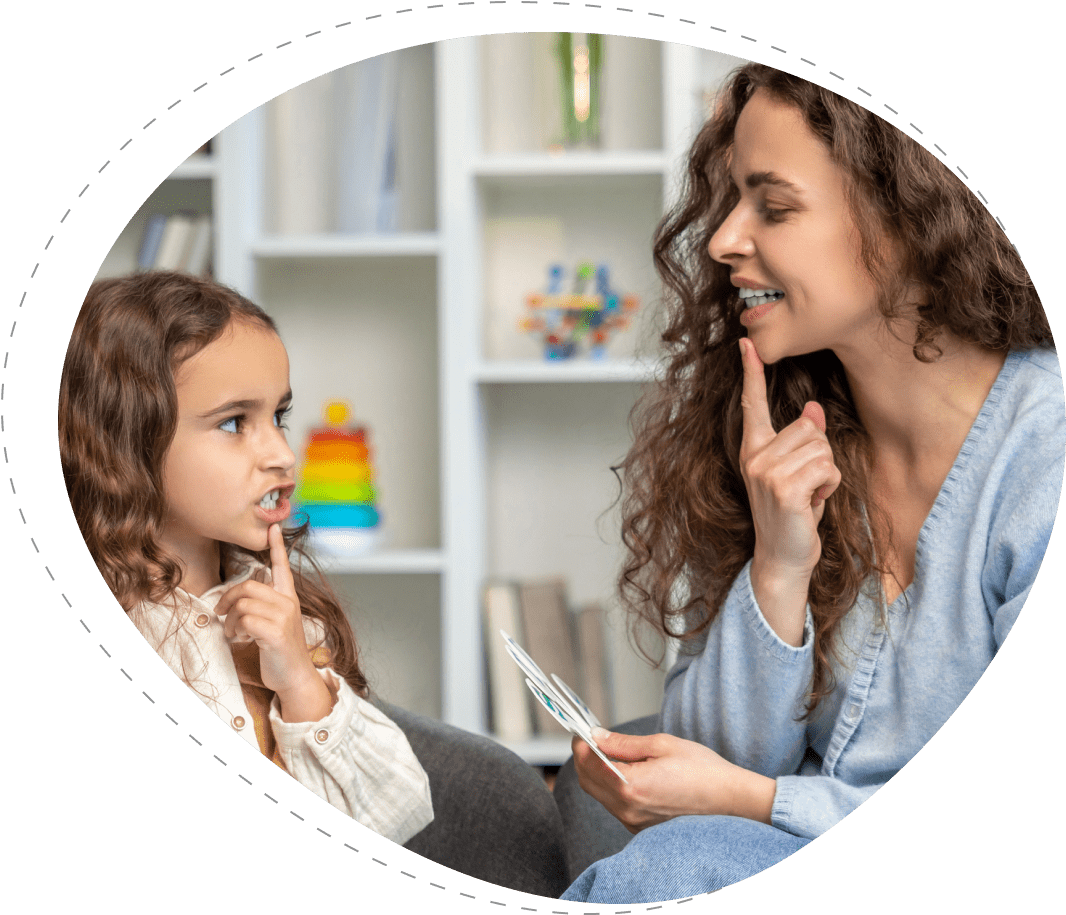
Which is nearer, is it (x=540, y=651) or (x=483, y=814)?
(x=483, y=814)

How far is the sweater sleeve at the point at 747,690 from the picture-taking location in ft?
2.02

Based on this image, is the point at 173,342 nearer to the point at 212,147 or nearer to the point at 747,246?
the point at 747,246

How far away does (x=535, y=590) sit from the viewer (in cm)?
128

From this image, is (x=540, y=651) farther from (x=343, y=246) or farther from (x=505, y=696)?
(x=343, y=246)

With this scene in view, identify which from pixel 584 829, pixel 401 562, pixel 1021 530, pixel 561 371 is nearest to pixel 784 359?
pixel 1021 530

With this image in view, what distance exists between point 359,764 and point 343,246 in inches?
41.6

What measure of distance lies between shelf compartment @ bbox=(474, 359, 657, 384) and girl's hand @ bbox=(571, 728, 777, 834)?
82 cm

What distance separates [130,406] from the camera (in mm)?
526

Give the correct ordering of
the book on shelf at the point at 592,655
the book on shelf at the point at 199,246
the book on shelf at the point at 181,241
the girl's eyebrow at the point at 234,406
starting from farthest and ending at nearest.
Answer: the book on shelf at the point at 592,655
the book on shelf at the point at 199,246
the book on shelf at the point at 181,241
the girl's eyebrow at the point at 234,406

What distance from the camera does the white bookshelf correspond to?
146cm

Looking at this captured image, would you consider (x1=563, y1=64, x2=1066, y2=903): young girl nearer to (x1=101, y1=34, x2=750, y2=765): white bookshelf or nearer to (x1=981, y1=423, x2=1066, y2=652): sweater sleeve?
(x1=981, y1=423, x2=1066, y2=652): sweater sleeve

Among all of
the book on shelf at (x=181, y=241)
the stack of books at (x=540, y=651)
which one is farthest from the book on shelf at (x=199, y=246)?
the stack of books at (x=540, y=651)

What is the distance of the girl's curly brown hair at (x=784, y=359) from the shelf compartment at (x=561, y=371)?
652 millimetres

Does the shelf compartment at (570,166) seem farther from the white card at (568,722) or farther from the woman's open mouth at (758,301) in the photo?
the white card at (568,722)
